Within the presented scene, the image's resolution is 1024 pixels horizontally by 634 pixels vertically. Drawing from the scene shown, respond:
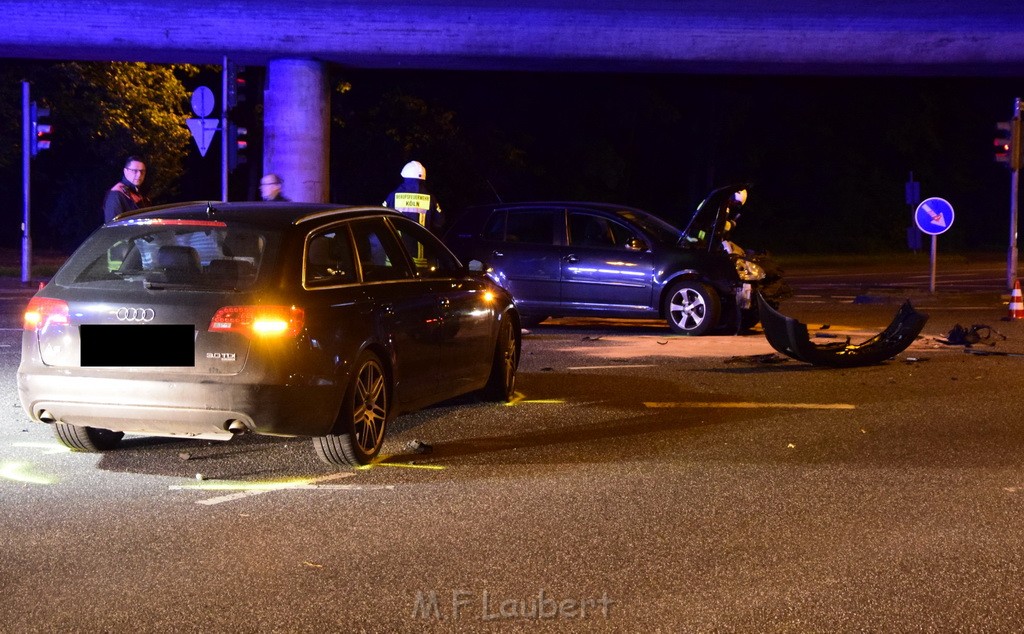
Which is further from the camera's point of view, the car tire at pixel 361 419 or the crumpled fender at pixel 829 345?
the crumpled fender at pixel 829 345

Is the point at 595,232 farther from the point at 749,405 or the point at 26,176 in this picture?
the point at 26,176

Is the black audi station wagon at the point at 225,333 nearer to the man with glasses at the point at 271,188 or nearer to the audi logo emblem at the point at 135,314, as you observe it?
the audi logo emblem at the point at 135,314

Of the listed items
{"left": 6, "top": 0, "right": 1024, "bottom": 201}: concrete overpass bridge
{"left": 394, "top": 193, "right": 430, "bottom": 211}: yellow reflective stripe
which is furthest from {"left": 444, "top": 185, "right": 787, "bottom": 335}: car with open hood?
{"left": 6, "top": 0, "right": 1024, "bottom": 201}: concrete overpass bridge

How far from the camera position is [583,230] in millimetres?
16625

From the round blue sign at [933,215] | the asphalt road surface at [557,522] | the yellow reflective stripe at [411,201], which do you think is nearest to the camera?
the asphalt road surface at [557,522]

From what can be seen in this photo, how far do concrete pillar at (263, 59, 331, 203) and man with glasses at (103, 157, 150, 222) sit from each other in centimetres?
1124

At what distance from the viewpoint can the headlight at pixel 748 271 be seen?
16156mm

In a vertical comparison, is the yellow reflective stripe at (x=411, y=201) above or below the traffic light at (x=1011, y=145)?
below

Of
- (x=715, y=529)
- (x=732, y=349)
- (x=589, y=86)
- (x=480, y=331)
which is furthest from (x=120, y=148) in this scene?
(x=715, y=529)

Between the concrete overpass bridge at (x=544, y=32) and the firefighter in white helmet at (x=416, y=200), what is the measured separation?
27.0 feet

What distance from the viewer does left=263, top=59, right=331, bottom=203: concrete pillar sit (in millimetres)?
24188

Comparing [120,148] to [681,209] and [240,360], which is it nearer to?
[681,209]

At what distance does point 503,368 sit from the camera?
10.5 m

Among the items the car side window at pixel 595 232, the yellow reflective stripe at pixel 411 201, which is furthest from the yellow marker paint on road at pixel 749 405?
the car side window at pixel 595 232
